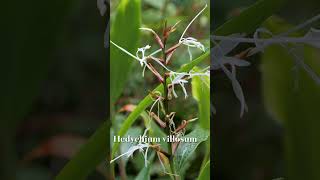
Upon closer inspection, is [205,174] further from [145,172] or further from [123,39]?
[123,39]

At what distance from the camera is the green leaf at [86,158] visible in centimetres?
36

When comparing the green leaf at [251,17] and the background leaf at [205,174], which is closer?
the green leaf at [251,17]

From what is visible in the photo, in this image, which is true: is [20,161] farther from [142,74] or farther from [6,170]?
[142,74]

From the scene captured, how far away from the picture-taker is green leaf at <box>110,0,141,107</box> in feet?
1.74

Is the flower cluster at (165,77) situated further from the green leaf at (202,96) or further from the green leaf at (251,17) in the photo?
the green leaf at (251,17)

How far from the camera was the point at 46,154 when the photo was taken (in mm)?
358

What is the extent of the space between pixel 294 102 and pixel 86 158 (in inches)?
9.2

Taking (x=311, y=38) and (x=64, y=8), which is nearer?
(x=64, y=8)

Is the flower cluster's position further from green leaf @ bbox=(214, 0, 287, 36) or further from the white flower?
green leaf @ bbox=(214, 0, 287, 36)

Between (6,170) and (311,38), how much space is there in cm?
38

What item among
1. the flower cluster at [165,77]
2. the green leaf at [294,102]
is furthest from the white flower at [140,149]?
the green leaf at [294,102]

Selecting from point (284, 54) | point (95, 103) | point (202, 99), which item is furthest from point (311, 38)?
point (95, 103)

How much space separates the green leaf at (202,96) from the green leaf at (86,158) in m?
0.20

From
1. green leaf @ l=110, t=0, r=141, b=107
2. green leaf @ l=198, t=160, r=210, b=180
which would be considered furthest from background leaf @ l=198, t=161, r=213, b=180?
green leaf @ l=110, t=0, r=141, b=107
